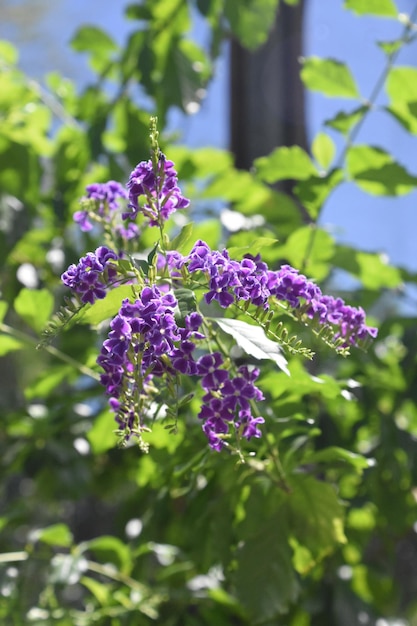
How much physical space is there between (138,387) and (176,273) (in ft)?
0.47

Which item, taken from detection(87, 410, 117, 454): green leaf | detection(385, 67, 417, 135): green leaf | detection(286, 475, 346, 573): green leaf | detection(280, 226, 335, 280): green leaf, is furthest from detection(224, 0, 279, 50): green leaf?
detection(286, 475, 346, 573): green leaf

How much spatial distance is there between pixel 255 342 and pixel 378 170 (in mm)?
637

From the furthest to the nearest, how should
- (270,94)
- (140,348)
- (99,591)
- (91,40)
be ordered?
(270,94), (91,40), (99,591), (140,348)

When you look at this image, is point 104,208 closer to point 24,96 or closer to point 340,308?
point 340,308

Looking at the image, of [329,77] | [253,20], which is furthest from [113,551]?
[253,20]

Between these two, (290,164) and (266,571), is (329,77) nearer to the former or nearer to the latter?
(290,164)

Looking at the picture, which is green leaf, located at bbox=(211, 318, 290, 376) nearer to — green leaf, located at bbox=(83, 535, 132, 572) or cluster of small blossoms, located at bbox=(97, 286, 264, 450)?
cluster of small blossoms, located at bbox=(97, 286, 264, 450)

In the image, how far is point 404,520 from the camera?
1497 mm

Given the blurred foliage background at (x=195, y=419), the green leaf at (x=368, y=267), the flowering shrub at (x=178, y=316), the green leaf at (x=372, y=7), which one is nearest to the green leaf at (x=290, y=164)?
the blurred foliage background at (x=195, y=419)

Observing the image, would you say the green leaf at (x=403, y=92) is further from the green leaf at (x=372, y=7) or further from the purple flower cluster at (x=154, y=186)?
the purple flower cluster at (x=154, y=186)

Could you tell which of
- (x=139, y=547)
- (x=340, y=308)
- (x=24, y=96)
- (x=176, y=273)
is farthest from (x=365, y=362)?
(x=24, y=96)

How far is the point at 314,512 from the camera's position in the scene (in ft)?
3.55

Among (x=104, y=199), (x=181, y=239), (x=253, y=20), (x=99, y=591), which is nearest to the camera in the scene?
(x=181, y=239)

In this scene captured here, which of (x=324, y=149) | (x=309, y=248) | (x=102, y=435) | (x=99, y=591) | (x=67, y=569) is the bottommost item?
(x=99, y=591)
